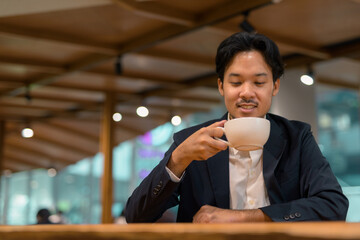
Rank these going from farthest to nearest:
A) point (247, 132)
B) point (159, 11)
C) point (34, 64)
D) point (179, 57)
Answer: point (34, 64), point (179, 57), point (159, 11), point (247, 132)

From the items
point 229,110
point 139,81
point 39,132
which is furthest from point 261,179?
point 39,132

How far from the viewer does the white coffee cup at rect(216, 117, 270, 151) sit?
1.32 metres

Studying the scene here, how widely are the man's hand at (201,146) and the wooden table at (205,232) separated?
69cm

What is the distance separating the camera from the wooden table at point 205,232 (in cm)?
48

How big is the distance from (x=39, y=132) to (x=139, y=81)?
6.03m

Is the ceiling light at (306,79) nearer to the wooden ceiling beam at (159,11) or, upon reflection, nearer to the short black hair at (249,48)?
the wooden ceiling beam at (159,11)

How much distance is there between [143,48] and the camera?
6723 millimetres

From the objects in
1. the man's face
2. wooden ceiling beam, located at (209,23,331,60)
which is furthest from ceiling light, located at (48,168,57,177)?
the man's face

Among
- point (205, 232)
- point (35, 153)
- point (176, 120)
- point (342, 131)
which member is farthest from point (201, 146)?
point (35, 153)

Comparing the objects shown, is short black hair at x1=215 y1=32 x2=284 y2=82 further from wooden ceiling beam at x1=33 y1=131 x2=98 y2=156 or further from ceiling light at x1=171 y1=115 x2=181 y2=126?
wooden ceiling beam at x1=33 y1=131 x2=98 y2=156

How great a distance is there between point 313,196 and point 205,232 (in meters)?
1.00

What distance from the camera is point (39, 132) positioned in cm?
1370

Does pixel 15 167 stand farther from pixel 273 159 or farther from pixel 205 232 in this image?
pixel 205 232

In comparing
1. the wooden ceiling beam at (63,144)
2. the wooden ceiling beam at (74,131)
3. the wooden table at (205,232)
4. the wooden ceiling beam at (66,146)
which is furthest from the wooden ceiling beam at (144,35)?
the wooden ceiling beam at (66,146)
